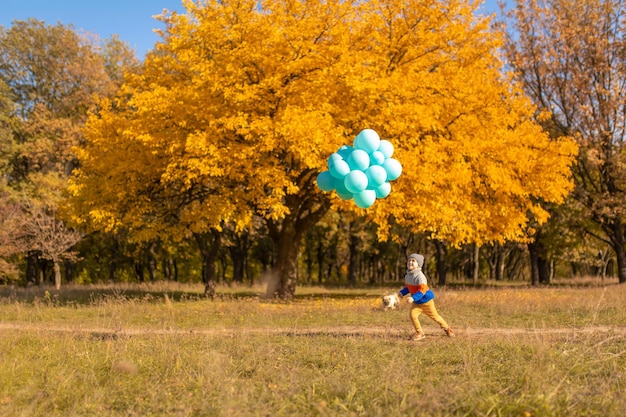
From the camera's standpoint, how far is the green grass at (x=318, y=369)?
6.32 metres

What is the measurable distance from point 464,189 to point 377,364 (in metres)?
13.0

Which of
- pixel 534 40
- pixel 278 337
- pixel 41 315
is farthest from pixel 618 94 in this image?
pixel 41 315

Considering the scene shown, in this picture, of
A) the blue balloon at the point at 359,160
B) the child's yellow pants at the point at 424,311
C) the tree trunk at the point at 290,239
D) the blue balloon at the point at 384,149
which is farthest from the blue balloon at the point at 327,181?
the tree trunk at the point at 290,239

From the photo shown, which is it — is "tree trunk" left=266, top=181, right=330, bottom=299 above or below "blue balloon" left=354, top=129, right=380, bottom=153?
below

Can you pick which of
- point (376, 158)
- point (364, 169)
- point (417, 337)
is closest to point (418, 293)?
point (417, 337)

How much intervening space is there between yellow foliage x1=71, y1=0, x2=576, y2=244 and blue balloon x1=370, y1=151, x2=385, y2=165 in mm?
4006

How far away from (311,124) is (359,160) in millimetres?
4397

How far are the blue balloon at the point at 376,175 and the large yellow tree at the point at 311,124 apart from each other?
4.22 m

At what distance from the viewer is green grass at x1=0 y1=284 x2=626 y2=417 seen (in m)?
6.32

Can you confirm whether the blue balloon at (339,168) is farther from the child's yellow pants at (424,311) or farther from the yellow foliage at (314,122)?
the yellow foliage at (314,122)

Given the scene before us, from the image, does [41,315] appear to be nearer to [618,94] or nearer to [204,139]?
[204,139]

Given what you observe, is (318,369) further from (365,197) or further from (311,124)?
(311,124)

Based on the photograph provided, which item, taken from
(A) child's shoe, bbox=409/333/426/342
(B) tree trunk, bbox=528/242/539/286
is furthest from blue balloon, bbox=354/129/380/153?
(B) tree trunk, bbox=528/242/539/286

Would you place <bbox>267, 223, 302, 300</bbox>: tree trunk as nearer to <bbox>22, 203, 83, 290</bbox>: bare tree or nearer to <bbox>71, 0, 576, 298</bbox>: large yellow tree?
<bbox>71, 0, 576, 298</bbox>: large yellow tree
